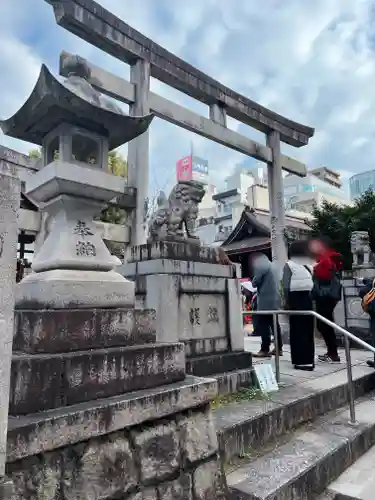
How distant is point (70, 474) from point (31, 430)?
32 cm

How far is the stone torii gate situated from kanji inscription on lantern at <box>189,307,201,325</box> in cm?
374

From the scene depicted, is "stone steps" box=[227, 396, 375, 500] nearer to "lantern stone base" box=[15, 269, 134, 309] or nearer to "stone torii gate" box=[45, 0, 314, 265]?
"lantern stone base" box=[15, 269, 134, 309]

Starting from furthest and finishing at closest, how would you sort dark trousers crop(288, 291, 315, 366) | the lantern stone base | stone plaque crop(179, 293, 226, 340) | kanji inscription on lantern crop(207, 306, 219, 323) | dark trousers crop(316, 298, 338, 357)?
dark trousers crop(316, 298, 338, 357) → dark trousers crop(288, 291, 315, 366) → kanji inscription on lantern crop(207, 306, 219, 323) → stone plaque crop(179, 293, 226, 340) → the lantern stone base

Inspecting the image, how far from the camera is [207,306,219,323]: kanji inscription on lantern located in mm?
3893

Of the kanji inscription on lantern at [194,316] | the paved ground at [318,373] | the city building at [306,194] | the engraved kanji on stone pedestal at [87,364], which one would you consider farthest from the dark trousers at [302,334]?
the city building at [306,194]

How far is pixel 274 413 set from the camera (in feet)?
9.91

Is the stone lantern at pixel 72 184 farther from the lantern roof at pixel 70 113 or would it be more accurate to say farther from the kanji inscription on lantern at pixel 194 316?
the kanji inscription on lantern at pixel 194 316

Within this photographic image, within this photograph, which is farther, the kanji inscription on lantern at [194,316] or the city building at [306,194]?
the city building at [306,194]

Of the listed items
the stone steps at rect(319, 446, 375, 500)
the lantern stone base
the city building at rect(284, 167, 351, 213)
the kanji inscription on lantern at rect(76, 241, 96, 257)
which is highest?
the city building at rect(284, 167, 351, 213)

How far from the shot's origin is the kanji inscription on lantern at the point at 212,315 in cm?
389

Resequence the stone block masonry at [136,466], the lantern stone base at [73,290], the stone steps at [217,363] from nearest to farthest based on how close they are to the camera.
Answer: the stone block masonry at [136,466], the lantern stone base at [73,290], the stone steps at [217,363]

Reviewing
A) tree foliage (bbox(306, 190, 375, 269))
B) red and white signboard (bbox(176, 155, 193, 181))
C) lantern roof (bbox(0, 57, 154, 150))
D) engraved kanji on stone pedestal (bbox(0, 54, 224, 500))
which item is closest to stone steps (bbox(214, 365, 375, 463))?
engraved kanji on stone pedestal (bbox(0, 54, 224, 500))

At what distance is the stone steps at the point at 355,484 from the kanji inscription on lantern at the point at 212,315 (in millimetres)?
1750

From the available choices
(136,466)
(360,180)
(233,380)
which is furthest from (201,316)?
(360,180)
